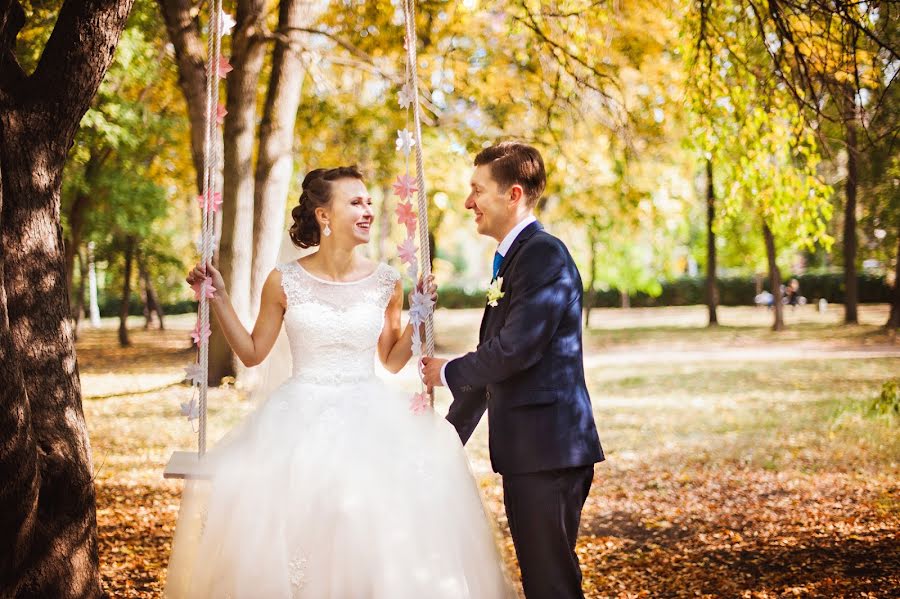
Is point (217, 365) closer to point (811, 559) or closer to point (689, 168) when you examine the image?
point (811, 559)

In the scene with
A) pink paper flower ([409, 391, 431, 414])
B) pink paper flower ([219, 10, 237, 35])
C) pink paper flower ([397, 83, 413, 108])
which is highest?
pink paper flower ([219, 10, 237, 35])

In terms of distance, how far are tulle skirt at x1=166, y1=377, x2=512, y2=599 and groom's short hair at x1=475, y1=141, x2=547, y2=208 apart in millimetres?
1012

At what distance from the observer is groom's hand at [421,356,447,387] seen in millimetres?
3276

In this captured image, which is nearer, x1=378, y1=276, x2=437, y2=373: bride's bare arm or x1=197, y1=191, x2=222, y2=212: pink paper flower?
x1=197, y1=191, x2=222, y2=212: pink paper flower

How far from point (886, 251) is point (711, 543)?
768 inches

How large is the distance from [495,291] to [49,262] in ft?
5.54

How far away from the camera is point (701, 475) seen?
795 cm

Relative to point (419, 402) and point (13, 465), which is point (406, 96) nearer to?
point (419, 402)

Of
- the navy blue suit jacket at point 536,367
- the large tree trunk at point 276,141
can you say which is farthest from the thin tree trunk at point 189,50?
the navy blue suit jacket at point 536,367

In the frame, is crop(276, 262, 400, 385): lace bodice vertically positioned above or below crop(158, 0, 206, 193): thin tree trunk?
below

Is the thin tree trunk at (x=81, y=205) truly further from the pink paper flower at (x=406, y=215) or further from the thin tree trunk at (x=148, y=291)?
the pink paper flower at (x=406, y=215)

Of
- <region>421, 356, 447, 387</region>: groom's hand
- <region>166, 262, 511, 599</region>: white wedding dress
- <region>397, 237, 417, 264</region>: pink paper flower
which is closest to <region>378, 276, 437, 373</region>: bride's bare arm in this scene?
<region>166, 262, 511, 599</region>: white wedding dress

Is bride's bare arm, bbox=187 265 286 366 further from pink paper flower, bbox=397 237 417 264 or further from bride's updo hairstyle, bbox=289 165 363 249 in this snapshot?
pink paper flower, bbox=397 237 417 264

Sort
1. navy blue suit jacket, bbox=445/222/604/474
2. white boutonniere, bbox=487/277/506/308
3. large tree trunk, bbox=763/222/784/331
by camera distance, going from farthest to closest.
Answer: large tree trunk, bbox=763/222/784/331
white boutonniere, bbox=487/277/506/308
navy blue suit jacket, bbox=445/222/604/474
